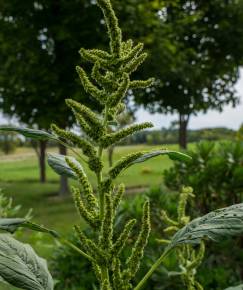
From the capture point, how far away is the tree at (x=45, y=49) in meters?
20.6

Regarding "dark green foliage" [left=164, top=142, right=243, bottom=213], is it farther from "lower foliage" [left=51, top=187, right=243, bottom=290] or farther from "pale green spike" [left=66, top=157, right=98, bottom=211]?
"pale green spike" [left=66, top=157, right=98, bottom=211]

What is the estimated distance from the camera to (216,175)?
20.5 ft

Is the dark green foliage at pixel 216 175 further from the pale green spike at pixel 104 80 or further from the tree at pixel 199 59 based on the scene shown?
the tree at pixel 199 59

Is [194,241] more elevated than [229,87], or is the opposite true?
[229,87]

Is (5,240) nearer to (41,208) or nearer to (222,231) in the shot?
(222,231)

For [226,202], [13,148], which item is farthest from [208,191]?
[13,148]

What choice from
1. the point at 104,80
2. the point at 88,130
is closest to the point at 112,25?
the point at 104,80

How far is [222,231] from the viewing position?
1.51 meters

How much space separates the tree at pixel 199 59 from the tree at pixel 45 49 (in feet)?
12.2

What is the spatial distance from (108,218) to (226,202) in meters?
5.22

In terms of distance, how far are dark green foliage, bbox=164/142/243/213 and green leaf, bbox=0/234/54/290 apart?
15.1 feet

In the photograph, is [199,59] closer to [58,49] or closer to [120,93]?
[58,49]

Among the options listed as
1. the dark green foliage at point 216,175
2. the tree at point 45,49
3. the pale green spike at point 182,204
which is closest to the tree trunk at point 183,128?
the tree at point 45,49

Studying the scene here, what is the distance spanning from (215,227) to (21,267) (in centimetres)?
53
